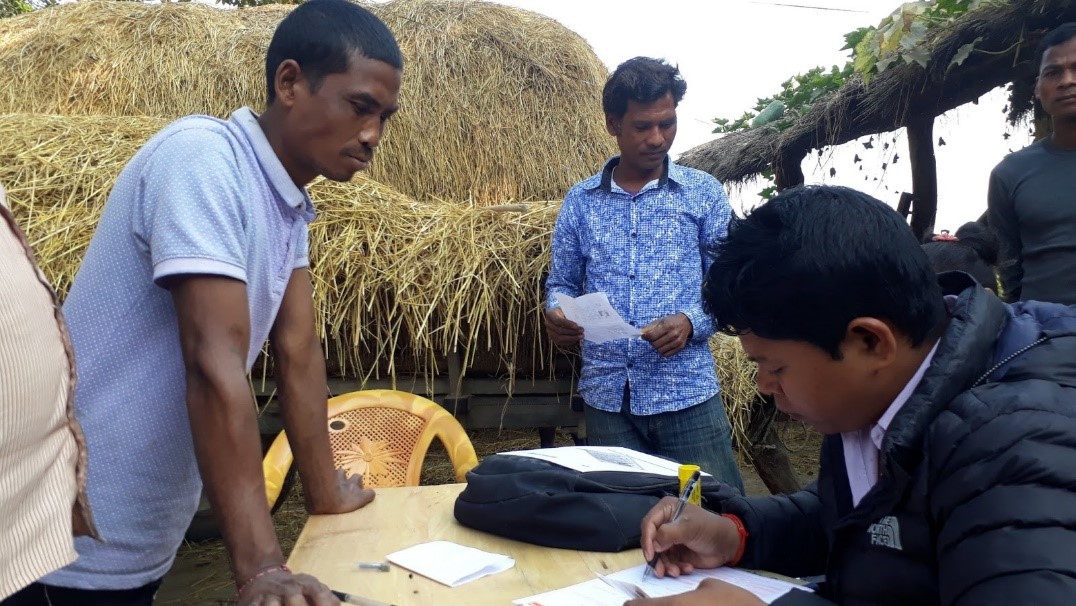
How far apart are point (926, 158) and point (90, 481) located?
5.87m

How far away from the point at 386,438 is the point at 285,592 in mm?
1760

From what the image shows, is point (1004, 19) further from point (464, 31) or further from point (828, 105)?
point (464, 31)

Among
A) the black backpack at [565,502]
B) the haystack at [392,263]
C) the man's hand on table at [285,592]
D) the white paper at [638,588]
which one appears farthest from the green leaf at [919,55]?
the man's hand on table at [285,592]

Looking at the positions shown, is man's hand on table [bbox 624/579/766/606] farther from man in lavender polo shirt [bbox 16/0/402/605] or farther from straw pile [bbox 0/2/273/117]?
straw pile [bbox 0/2/273/117]

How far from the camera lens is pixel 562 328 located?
2854 millimetres

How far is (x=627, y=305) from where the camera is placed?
2814mm

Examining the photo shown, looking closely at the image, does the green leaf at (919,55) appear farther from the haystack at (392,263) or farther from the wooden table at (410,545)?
the wooden table at (410,545)

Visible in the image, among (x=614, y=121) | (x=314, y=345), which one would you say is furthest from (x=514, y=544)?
(x=614, y=121)

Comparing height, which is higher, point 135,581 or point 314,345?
point 314,345

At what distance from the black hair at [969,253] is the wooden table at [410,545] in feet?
6.99

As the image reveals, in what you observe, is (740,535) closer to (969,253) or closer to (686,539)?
(686,539)

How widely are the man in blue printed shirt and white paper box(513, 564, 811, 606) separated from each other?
121 centimetres

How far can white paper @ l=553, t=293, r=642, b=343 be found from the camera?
245cm

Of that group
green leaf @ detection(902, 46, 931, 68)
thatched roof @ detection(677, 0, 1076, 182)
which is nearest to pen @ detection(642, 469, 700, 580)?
thatched roof @ detection(677, 0, 1076, 182)
